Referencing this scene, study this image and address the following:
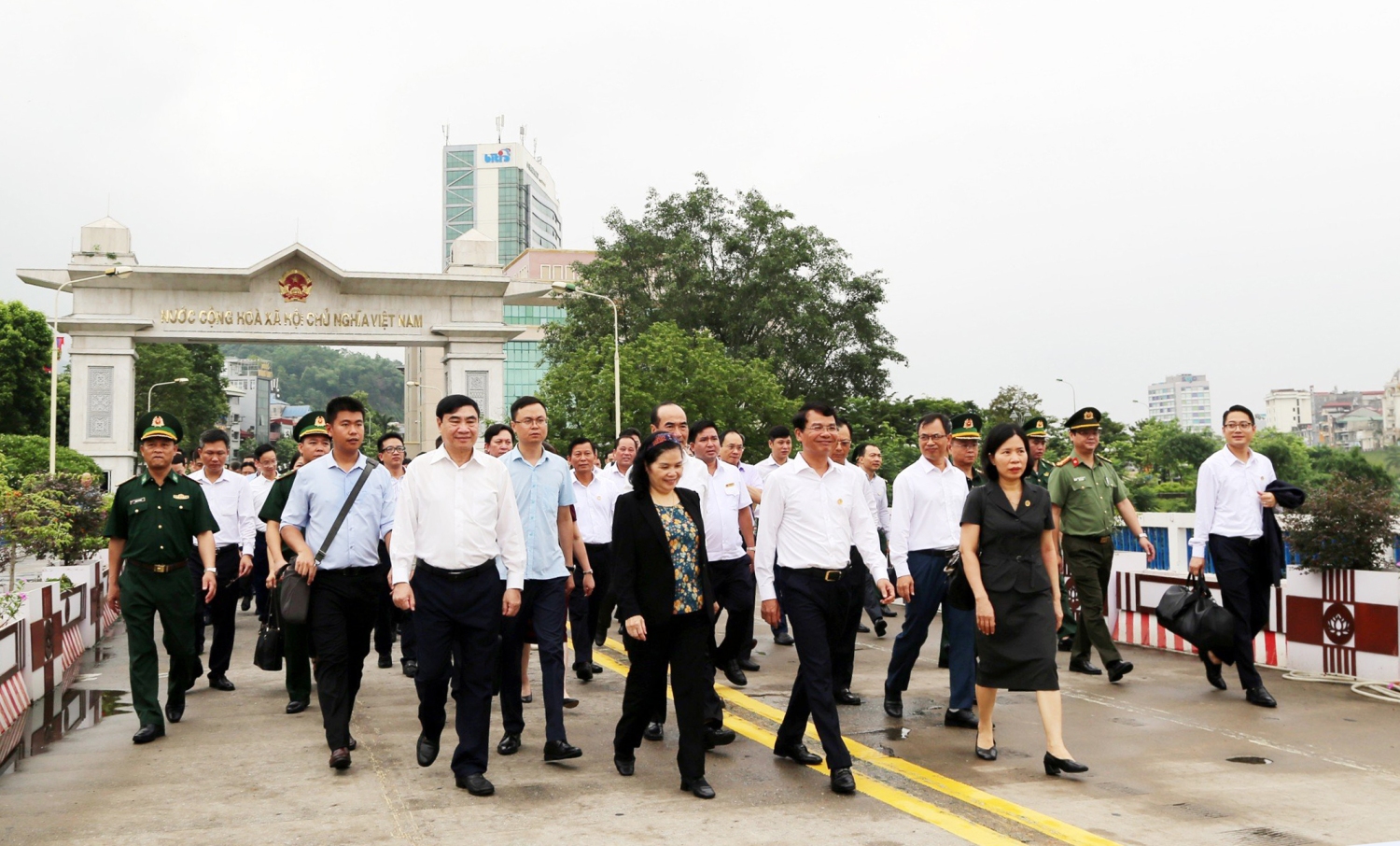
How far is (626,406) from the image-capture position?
37.8 m

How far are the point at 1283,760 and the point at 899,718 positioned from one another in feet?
6.96

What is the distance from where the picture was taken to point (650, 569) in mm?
5977

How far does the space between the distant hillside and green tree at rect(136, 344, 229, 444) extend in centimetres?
9569

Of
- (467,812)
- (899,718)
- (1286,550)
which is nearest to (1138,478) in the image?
(1286,550)

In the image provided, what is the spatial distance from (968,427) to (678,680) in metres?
3.60

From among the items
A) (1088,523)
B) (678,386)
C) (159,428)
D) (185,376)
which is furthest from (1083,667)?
(185,376)

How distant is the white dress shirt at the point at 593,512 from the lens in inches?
389

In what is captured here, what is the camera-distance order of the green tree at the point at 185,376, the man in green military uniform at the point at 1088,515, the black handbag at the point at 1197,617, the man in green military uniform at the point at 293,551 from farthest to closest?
the green tree at the point at 185,376 < the man in green military uniform at the point at 1088,515 < the black handbag at the point at 1197,617 < the man in green military uniform at the point at 293,551

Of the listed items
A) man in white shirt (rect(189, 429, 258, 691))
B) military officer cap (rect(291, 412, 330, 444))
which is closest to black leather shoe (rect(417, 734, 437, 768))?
military officer cap (rect(291, 412, 330, 444))

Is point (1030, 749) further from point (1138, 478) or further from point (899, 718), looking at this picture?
point (1138, 478)

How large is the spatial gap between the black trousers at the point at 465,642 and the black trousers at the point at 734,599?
2.02m

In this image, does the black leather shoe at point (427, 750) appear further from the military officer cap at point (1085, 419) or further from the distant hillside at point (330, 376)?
the distant hillside at point (330, 376)

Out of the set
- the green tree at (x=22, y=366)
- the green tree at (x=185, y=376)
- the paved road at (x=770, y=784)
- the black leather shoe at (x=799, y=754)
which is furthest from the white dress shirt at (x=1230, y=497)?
the green tree at (x=185, y=376)

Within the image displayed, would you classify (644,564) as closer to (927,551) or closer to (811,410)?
(811,410)
